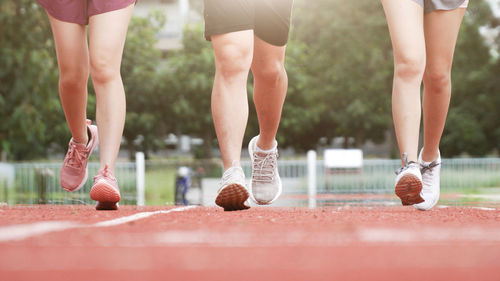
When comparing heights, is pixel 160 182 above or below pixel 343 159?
below

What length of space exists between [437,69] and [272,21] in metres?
1.13

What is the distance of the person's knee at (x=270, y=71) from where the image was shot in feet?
12.9

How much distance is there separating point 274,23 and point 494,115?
3084cm

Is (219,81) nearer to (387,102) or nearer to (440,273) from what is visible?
(440,273)

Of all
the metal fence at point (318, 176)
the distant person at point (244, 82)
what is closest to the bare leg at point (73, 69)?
the distant person at point (244, 82)

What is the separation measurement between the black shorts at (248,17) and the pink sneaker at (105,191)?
952 mm

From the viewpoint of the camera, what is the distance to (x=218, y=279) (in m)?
1.22

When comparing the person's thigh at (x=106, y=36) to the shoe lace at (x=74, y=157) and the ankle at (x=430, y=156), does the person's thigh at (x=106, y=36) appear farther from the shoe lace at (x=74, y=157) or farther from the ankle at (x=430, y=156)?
the ankle at (x=430, y=156)

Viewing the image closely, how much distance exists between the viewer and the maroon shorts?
3.78m

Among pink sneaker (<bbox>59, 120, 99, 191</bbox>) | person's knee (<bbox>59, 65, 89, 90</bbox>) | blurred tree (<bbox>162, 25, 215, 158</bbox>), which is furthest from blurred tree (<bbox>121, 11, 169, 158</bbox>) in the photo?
person's knee (<bbox>59, 65, 89, 90</bbox>)

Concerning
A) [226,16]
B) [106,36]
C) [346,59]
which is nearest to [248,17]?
[226,16]

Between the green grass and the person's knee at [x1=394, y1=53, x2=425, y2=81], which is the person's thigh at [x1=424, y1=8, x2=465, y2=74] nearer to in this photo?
the person's knee at [x1=394, y1=53, x2=425, y2=81]

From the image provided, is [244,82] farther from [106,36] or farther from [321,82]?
[321,82]

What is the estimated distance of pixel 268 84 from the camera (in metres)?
4.02
